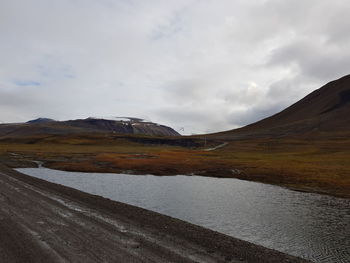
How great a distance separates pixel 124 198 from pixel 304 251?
2242cm

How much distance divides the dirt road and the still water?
4.30 metres

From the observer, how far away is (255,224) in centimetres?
2733

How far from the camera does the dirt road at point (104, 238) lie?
15.6 m

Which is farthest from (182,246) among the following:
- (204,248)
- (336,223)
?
(336,223)

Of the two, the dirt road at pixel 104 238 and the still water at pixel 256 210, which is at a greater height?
the dirt road at pixel 104 238

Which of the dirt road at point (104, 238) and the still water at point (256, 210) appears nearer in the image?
the dirt road at point (104, 238)

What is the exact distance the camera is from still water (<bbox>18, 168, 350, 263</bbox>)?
890 inches

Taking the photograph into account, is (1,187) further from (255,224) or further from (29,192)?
(255,224)

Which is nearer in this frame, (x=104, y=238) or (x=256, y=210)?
(x=104, y=238)

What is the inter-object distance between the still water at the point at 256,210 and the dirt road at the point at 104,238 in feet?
14.1

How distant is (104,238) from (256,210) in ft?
64.4

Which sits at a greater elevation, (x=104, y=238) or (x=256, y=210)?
(x=104, y=238)

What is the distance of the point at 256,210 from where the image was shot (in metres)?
33.1

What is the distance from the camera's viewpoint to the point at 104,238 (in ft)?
60.3
